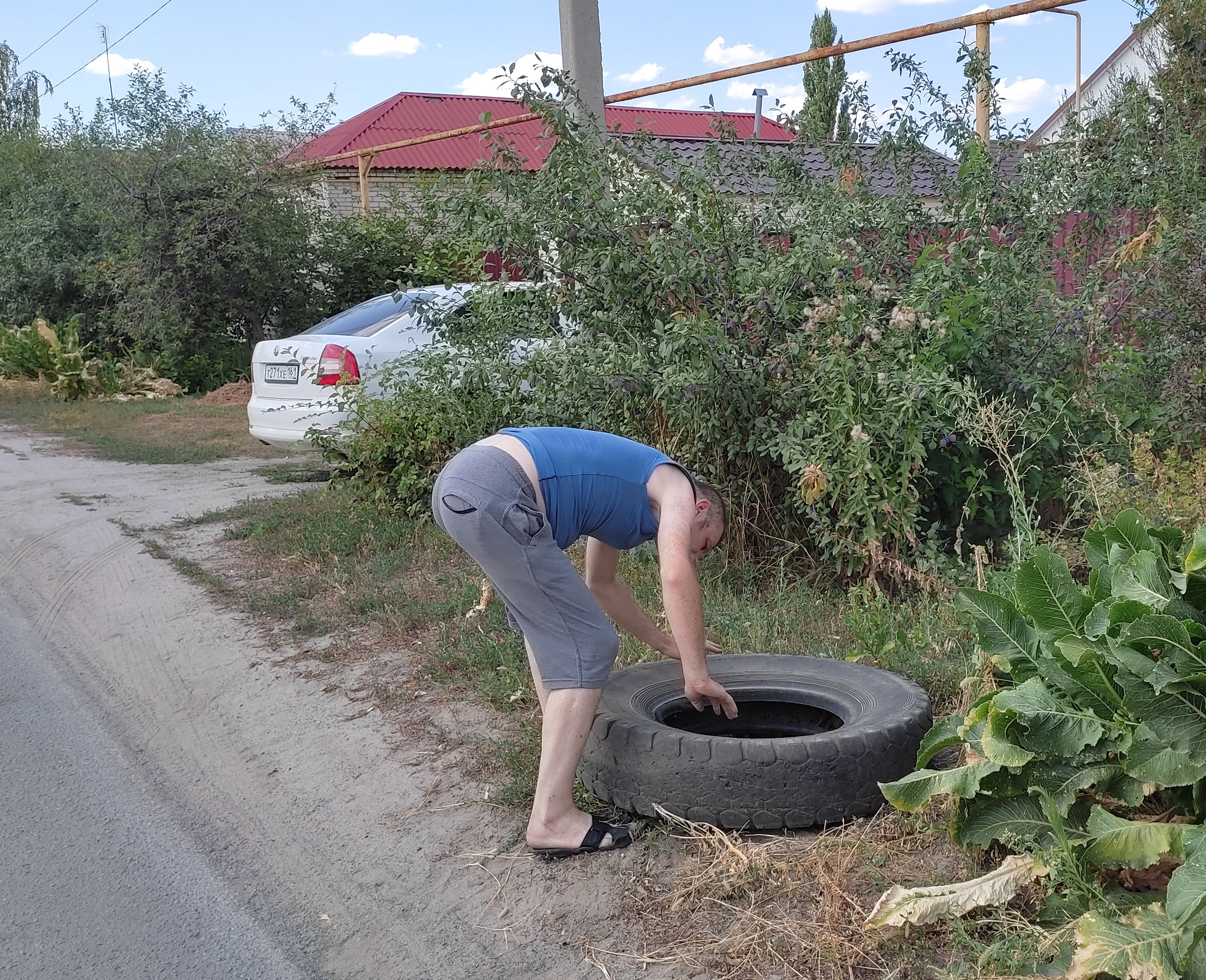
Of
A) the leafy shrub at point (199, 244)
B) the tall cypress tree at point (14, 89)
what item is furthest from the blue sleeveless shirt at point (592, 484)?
the tall cypress tree at point (14, 89)

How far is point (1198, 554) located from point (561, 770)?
182cm

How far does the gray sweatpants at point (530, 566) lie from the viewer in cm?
350

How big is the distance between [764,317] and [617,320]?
0.81m

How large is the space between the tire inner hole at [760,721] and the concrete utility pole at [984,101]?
3499 millimetres

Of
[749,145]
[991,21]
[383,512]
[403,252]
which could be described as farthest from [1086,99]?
[403,252]

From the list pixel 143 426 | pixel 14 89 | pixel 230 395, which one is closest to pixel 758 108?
pixel 143 426

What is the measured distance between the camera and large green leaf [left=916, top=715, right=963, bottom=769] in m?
3.29

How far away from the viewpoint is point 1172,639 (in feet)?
9.20

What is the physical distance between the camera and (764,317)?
5816 mm

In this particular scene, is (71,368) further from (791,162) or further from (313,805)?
(313,805)

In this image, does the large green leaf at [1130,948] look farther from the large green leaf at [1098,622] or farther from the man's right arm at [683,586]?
the man's right arm at [683,586]

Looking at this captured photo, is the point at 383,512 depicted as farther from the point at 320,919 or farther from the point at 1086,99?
the point at 1086,99

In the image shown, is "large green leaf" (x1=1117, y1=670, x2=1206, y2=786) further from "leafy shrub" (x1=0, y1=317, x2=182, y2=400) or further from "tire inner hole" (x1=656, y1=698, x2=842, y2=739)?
"leafy shrub" (x1=0, y1=317, x2=182, y2=400)

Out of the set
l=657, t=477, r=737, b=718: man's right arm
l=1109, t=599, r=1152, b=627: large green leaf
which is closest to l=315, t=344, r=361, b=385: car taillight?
l=657, t=477, r=737, b=718: man's right arm
